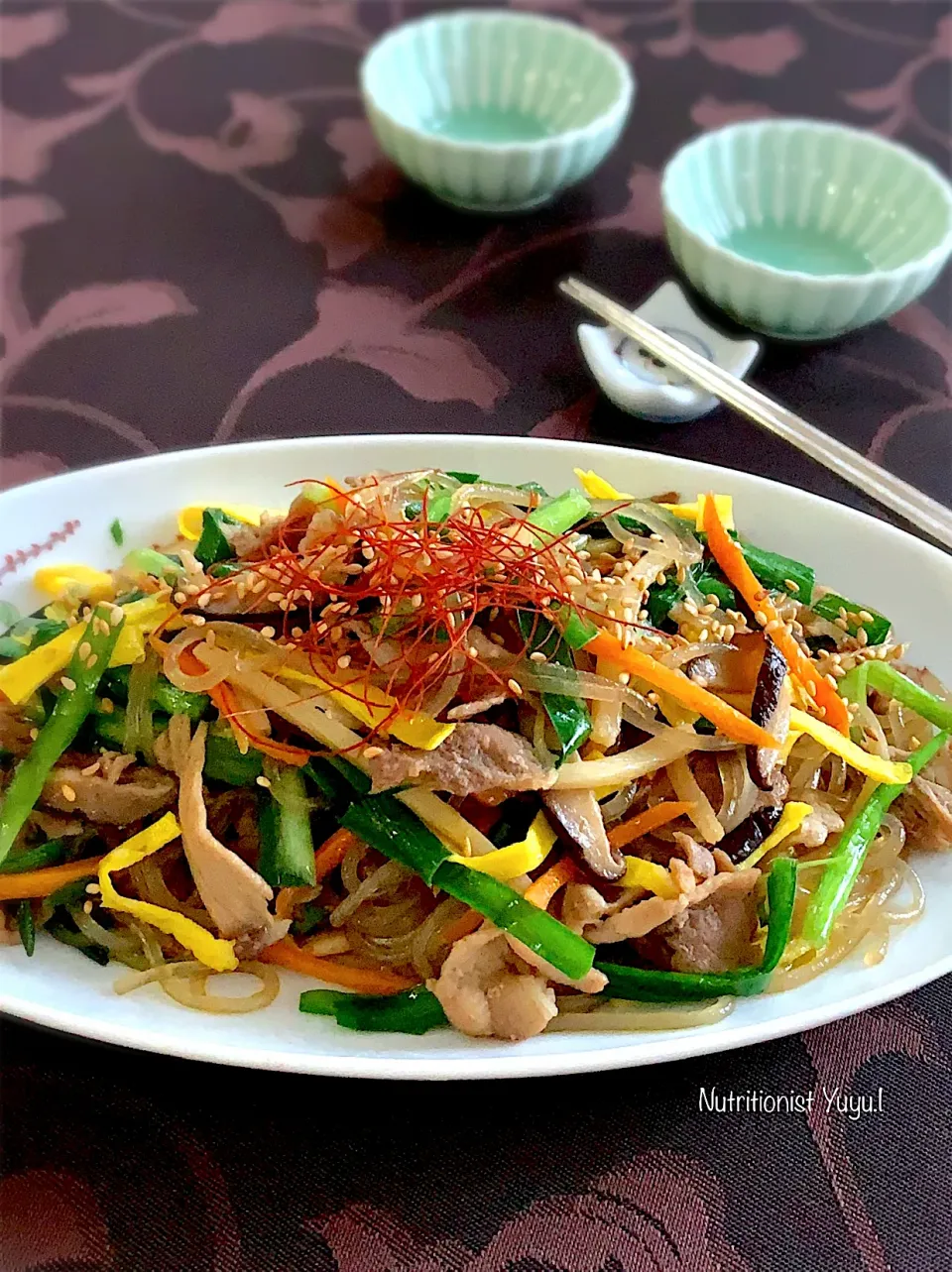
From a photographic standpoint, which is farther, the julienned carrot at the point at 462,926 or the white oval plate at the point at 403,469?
the julienned carrot at the point at 462,926

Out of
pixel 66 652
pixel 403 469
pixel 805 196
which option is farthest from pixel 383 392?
pixel 805 196

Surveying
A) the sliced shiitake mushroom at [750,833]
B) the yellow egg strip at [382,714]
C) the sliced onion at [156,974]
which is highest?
the yellow egg strip at [382,714]

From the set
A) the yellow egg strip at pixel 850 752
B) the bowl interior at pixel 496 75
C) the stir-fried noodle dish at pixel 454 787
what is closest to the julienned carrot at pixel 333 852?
the stir-fried noodle dish at pixel 454 787

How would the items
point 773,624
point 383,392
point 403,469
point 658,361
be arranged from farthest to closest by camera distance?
point 383,392
point 658,361
point 403,469
point 773,624

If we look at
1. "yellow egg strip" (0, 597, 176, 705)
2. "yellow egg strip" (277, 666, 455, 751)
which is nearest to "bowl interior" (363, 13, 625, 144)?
"yellow egg strip" (0, 597, 176, 705)

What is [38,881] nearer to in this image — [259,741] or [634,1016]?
[259,741]

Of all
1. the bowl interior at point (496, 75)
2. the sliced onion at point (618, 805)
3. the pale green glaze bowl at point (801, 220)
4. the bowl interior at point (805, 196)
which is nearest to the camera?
the sliced onion at point (618, 805)

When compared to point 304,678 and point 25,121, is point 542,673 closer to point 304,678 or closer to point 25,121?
point 304,678

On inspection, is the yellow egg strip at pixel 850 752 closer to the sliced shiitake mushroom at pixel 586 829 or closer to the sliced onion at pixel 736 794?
the sliced onion at pixel 736 794
